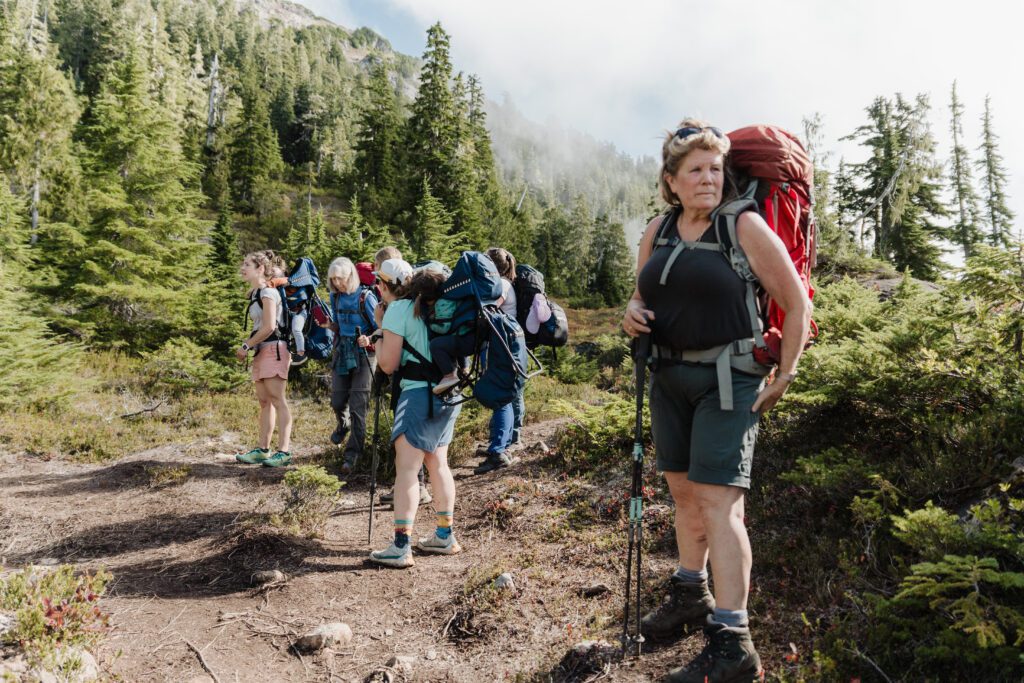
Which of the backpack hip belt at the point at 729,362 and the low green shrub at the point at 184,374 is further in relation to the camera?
the low green shrub at the point at 184,374

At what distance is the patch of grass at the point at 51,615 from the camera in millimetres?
2751

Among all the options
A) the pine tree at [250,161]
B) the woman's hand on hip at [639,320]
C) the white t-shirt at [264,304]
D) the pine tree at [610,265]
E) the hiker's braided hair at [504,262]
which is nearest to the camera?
Answer: the woman's hand on hip at [639,320]

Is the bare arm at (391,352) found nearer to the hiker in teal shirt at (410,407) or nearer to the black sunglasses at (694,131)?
the hiker in teal shirt at (410,407)

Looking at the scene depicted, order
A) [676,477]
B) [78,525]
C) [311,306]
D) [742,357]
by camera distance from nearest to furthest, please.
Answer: [742,357] → [676,477] → [78,525] → [311,306]

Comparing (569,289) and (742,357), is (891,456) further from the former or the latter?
(569,289)

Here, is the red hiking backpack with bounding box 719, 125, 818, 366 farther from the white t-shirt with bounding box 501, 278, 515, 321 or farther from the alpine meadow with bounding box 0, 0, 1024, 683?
the white t-shirt with bounding box 501, 278, 515, 321

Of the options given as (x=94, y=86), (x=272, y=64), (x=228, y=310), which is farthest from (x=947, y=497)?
(x=272, y=64)

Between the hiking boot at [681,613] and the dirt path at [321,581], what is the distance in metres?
0.09

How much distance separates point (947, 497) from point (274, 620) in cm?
407

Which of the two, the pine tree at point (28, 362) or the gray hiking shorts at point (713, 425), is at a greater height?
the gray hiking shorts at point (713, 425)

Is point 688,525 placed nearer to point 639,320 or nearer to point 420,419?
point 639,320

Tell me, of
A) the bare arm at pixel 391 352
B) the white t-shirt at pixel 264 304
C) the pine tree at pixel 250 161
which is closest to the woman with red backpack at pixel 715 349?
the bare arm at pixel 391 352

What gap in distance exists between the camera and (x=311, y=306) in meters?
7.15

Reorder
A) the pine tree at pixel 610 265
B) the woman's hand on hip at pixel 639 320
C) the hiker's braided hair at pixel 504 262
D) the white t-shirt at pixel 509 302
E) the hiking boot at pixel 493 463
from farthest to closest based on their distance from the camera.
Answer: the pine tree at pixel 610 265 < the hiking boot at pixel 493 463 < the hiker's braided hair at pixel 504 262 < the white t-shirt at pixel 509 302 < the woman's hand on hip at pixel 639 320
